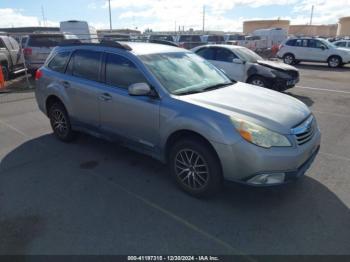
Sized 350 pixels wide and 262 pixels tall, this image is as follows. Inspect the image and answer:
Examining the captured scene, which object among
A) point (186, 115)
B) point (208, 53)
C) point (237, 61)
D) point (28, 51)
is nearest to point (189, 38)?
point (208, 53)

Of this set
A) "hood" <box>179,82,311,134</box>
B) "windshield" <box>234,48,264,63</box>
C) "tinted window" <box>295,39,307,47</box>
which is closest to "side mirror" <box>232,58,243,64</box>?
"windshield" <box>234,48,264,63</box>

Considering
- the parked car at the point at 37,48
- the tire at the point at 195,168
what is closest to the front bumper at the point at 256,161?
the tire at the point at 195,168

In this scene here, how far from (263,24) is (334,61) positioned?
73.4 metres

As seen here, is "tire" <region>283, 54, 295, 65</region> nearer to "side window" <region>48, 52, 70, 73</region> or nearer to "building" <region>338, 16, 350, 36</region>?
"side window" <region>48, 52, 70, 73</region>

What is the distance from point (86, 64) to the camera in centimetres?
449

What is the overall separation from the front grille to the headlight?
196 mm

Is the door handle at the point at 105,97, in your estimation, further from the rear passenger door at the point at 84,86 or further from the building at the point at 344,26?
the building at the point at 344,26

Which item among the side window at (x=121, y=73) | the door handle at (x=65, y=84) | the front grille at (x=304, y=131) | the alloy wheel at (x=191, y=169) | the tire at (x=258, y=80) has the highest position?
the side window at (x=121, y=73)

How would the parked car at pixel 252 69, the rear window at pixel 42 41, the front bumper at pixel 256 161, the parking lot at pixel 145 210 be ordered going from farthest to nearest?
the rear window at pixel 42 41
the parked car at pixel 252 69
the front bumper at pixel 256 161
the parking lot at pixel 145 210

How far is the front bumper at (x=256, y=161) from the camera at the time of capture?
2.87 m

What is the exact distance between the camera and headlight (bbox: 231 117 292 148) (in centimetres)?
289

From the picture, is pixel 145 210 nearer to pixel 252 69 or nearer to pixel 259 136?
pixel 259 136

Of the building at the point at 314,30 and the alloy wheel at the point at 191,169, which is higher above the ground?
the building at the point at 314,30

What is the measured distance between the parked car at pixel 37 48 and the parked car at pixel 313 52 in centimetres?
1381
